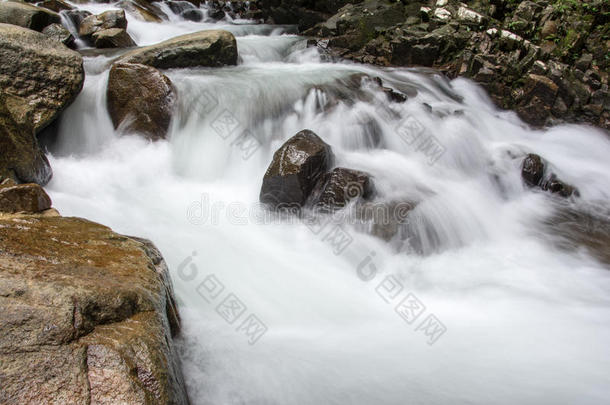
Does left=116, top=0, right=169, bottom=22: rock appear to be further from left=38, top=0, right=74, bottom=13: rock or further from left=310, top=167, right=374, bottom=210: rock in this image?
left=310, top=167, right=374, bottom=210: rock

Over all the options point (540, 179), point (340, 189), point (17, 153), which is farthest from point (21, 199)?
point (540, 179)

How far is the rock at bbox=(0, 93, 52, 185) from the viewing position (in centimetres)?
388

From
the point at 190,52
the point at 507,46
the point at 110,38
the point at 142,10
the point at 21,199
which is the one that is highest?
the point at 507,46

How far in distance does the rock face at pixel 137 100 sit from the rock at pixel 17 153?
1.61 m

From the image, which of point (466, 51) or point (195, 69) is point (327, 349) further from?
point (466, 51)

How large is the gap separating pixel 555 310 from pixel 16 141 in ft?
20.3

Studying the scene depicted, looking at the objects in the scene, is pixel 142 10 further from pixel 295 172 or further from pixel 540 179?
pixel 540 179

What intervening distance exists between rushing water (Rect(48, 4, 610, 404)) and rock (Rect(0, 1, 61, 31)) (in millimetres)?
2553

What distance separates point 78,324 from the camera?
5.58ft

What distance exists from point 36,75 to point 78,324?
4853mm

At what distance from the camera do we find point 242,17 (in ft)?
51.8

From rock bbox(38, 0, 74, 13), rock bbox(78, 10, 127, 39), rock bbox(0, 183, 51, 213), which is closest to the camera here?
rock bbox(0, 183, 51, 213)

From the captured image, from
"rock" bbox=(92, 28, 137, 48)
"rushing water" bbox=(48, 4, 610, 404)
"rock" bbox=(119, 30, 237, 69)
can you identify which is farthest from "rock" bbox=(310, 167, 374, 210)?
"rock" bbox=(92, 28, 137, 48)

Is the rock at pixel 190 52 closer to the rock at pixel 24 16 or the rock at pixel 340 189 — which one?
the rock at pixel 24 16
